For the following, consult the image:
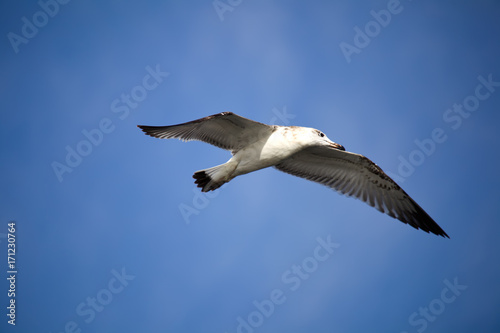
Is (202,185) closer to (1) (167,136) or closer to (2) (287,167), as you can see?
(1) (167,136)

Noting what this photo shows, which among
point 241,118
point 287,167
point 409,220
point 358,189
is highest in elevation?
point 241,118

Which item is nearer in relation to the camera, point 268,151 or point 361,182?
point 268,151

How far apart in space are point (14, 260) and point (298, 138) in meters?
6.32

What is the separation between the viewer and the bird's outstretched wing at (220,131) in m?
9.28

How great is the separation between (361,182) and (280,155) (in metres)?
2.04

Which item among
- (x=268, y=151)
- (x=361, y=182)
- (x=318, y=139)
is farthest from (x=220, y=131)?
(x=361, y=182)

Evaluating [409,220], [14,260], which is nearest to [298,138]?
[409,220]

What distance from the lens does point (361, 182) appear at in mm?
10586

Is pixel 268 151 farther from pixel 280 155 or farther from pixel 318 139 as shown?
pixel 318 139

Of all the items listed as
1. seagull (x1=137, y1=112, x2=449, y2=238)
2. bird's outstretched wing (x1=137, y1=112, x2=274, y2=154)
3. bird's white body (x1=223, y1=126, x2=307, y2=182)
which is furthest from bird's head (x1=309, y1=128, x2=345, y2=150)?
bird's outstretched wing (x1=137, y1=112, x2=274, y2=154)

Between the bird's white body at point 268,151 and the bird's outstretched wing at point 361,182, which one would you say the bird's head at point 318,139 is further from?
the bird's outstretched wing at point 361,182

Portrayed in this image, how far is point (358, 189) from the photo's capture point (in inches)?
416

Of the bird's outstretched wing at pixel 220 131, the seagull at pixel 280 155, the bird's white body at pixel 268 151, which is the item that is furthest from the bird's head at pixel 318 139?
the bird's outstretched wing at pixel 220 131

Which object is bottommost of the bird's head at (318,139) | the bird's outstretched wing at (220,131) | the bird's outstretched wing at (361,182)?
the bird's outstretched wing at (361,182)
